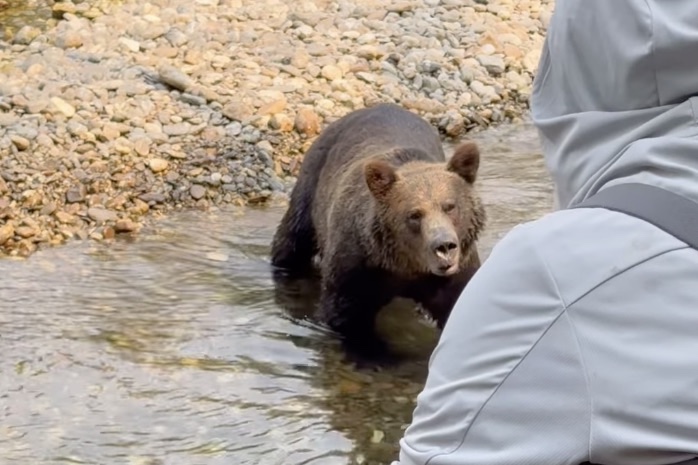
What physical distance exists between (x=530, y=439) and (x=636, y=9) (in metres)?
0.54

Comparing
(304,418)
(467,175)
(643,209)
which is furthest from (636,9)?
(467,175)

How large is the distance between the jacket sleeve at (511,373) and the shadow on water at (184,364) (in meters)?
4.11

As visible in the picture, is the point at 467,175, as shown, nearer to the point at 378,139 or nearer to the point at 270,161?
the point at 378,139

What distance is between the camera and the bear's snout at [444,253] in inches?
255

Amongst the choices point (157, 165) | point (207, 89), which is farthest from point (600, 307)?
point (207, 89)

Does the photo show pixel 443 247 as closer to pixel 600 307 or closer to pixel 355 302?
pixel 355 302

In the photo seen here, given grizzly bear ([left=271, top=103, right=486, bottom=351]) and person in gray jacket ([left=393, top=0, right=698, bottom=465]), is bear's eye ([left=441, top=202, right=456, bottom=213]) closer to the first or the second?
grizzly bear ([left=271, top=103, right=486, bottom=351])

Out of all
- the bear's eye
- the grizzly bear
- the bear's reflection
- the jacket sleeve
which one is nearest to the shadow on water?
the bear's reflection

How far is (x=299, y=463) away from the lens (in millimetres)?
5566

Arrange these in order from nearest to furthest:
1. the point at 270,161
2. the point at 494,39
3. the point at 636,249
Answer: the point at 636,249 → the point at 270,161 → the point at 494,39

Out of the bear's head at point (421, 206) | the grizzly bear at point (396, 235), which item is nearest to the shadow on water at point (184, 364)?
the grizzly bear at point (396, 235)

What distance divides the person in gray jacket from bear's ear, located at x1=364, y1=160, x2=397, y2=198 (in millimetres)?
5362

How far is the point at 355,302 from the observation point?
717 centimetres

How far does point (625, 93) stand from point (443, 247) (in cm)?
493
